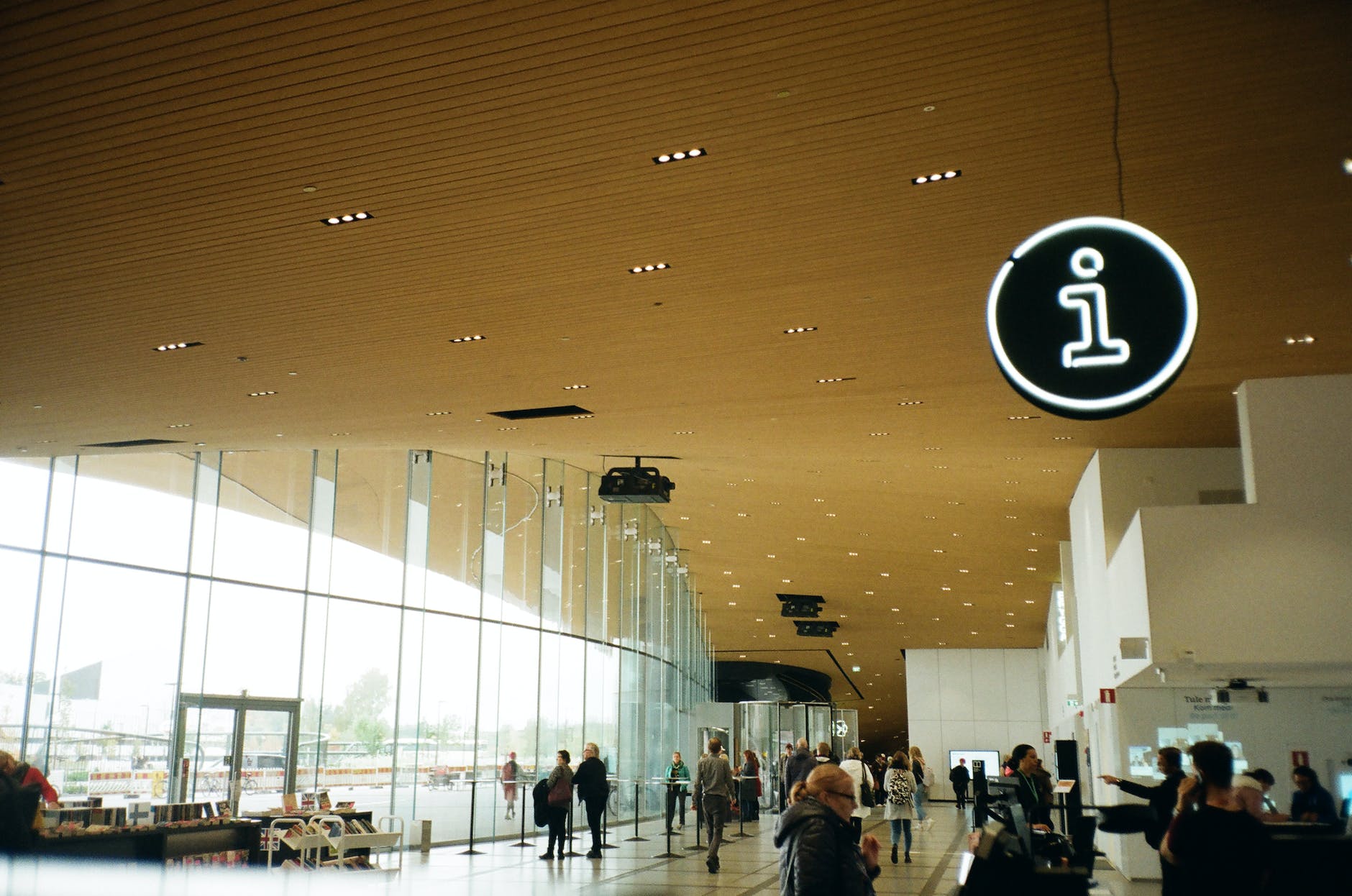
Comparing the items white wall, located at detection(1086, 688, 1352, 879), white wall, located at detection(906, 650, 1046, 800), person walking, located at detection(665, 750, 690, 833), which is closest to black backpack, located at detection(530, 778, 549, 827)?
person walking, located at detection(665, 750, 690, 833)

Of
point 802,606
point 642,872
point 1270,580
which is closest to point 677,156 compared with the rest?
point 1270,580

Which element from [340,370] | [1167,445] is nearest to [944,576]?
[1167,445]

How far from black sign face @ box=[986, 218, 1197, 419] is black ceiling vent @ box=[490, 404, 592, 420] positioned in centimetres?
822

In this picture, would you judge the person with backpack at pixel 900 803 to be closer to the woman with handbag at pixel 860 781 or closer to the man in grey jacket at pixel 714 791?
the woman with handbag at pixel 860 781

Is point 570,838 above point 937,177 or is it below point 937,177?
below

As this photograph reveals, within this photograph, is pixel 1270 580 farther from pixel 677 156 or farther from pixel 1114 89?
pixel 677 156

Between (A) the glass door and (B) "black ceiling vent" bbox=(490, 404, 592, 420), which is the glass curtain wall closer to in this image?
(A) the glass door

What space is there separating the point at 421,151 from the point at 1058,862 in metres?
5.24

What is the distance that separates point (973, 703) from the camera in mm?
37438

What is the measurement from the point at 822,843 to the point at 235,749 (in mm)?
13541

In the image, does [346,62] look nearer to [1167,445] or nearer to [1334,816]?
[1334,816]

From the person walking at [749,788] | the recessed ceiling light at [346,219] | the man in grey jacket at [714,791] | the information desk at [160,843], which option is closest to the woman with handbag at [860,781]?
the man in grey jacket at [714,791]

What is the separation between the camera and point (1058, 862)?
237 inches

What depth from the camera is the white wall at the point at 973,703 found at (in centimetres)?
3684
